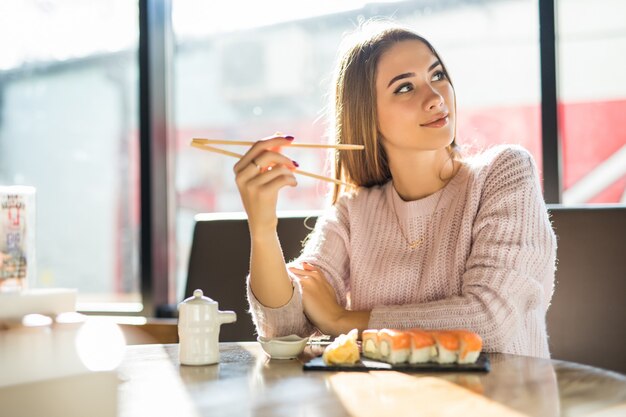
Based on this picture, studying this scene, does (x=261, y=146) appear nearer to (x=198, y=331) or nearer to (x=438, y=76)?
(x=198, y=331)

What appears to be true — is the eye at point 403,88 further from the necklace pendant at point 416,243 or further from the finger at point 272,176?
the finger at point 272,176

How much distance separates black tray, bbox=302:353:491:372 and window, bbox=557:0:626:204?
1.60m

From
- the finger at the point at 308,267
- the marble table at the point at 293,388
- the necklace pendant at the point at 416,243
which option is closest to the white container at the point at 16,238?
the marble table at the point at 293,388

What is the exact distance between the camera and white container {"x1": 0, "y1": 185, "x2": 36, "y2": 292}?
3.12 feet

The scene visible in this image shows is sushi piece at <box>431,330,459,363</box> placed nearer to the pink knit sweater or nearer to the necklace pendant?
the pink knit sweater

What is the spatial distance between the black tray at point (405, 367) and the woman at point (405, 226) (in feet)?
1.00

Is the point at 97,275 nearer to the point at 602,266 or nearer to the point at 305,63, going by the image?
the point at 305,63

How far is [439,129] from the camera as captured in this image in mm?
1818

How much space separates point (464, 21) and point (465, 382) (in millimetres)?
2044

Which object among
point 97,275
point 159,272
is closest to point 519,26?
point 159,272

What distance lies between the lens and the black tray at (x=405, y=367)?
3.99 feet

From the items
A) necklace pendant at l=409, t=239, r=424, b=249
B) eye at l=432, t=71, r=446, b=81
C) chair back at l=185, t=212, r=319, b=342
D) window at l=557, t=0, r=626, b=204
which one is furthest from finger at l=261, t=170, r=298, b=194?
window at l=557, t=0, r=626, b=204

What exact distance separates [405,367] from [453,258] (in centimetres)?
59

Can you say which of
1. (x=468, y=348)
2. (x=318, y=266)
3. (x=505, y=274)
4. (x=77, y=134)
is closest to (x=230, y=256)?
(x=318, y=266)
